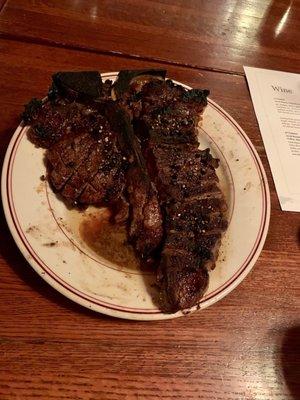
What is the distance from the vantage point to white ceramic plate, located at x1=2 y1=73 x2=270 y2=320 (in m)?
1.25

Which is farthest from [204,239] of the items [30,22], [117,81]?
[30,22]

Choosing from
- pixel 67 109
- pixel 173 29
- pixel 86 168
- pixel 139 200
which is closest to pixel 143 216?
pixel 139 200

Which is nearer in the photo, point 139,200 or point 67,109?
point 139,200

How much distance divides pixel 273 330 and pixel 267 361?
0.12 metres

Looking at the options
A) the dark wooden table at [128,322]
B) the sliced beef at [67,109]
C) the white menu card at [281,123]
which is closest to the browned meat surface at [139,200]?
the sliced beef at [67,109]

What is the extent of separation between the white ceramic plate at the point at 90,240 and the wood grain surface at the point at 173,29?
0.87 m

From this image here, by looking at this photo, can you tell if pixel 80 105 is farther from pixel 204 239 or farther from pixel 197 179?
pixel 204 239

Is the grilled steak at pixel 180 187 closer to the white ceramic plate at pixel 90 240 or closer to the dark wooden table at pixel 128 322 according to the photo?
the white ceramic plate at pixel 90 240

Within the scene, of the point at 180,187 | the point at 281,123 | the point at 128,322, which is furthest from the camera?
the point at 281,123

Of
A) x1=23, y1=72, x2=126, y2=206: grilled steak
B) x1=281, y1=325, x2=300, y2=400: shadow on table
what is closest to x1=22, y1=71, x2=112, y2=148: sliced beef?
x1=23, y1=72, x2=126, y2=206: grilled steak

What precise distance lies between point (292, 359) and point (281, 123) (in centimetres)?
127

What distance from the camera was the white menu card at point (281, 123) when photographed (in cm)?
190

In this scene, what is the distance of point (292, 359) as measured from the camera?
1398mm

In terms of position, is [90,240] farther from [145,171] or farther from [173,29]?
[173,29]
